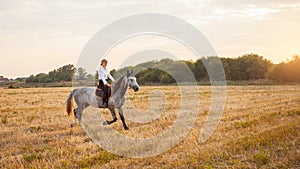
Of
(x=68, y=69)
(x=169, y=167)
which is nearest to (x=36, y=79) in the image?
(x=68, y=69)

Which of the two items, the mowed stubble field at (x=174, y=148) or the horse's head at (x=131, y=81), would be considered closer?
the mowed stubble field at (x=174, y=148)

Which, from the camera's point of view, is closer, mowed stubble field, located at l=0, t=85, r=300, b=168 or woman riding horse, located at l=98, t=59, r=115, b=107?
mowed stubble field, located at l=0, t=85, r=300, b=168

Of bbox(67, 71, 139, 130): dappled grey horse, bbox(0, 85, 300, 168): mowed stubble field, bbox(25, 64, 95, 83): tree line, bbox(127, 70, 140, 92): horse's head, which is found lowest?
bbox(0, 85, 300, 168): mowed stubble field

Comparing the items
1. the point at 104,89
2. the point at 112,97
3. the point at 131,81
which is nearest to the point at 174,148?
the point at 131,81

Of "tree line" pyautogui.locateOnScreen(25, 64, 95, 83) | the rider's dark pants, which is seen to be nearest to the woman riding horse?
the rider's dark pants

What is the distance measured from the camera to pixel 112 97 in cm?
1053

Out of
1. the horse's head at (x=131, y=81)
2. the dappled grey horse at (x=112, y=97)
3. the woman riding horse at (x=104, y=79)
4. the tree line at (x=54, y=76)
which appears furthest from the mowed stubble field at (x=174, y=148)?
the tree line at (x=54, y=76)

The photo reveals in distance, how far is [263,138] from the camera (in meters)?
7.92

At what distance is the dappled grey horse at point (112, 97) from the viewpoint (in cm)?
1009

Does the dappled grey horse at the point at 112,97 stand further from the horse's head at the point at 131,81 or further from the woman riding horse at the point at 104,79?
the woman riding horse at the point at 104,79

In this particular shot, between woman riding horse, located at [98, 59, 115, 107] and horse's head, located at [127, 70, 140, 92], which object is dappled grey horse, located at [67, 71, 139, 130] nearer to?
horse's head, located at [127, 70, 140, 92]

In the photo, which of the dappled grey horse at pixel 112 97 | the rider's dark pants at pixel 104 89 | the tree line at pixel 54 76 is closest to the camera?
the dappled grey horse at pixel 112 97

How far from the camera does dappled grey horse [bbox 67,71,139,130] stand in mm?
10086

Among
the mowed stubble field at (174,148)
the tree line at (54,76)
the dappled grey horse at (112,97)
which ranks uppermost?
the tree line at (54,76)
